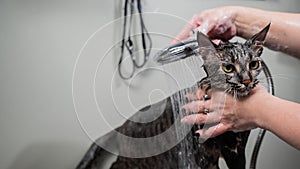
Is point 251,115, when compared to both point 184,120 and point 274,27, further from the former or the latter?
point 274,27

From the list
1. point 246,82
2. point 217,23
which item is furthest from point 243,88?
point 217,23

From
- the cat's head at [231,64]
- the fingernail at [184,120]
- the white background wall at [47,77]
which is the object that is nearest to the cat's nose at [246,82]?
the cat's head at [231,64]

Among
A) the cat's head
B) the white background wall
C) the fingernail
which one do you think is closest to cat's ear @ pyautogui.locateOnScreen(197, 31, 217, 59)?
the cat's head

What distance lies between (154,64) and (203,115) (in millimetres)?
148

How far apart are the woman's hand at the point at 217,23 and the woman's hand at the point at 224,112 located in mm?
150

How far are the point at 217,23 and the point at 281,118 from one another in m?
0.24

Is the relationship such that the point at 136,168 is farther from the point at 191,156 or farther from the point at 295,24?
the point at 295,24

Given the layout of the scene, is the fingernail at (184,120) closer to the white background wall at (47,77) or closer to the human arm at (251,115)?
the human arm at (251,115)

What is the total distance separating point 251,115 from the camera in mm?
501

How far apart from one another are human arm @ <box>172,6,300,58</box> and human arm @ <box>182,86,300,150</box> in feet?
0.49

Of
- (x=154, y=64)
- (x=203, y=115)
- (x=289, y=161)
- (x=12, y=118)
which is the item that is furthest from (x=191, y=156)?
(x=12, y=118)

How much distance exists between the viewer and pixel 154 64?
601mm

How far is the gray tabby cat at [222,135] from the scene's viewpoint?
0.47 metres

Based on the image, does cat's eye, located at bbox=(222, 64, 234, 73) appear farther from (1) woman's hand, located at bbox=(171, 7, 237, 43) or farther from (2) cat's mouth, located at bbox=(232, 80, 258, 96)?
(1) woman's hand, located at bbox=(171, 7, 237, 43)
